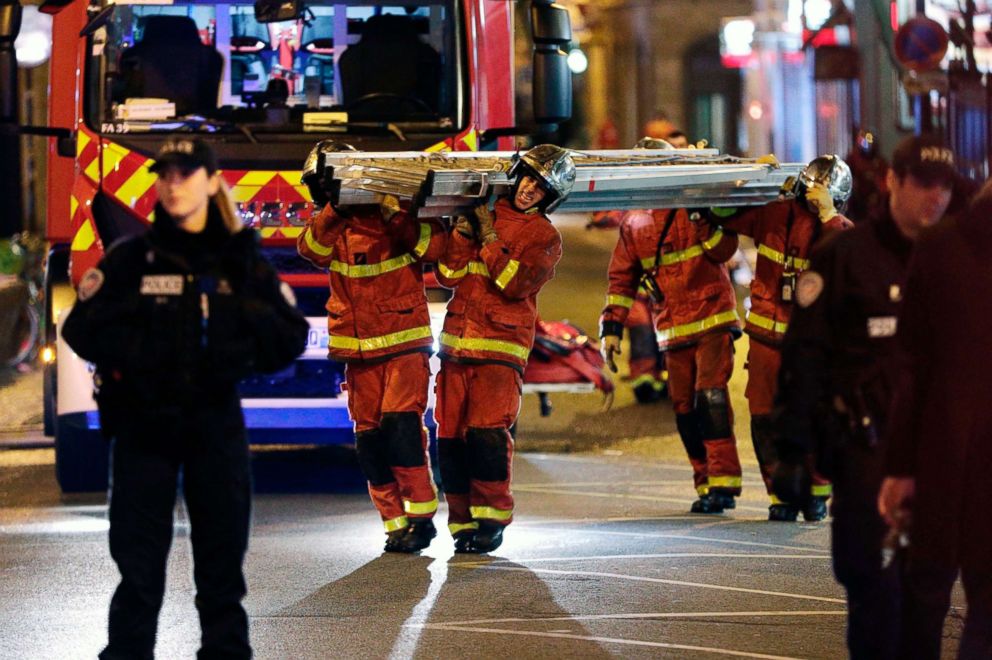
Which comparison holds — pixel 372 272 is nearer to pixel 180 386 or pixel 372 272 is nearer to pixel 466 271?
pixel 466 271

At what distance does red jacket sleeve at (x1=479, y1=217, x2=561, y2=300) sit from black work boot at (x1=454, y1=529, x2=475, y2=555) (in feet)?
3.50

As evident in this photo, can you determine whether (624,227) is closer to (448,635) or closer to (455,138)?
(455,138)

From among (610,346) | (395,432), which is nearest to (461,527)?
(395,432)

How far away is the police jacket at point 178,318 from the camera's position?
17.6 feet

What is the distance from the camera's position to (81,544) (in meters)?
8.68

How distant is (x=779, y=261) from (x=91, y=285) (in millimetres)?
4649

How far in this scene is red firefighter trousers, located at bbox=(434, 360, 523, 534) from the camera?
8.24 m

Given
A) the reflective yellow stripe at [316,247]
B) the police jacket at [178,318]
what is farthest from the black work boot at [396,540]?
the police jacket at [178,318]

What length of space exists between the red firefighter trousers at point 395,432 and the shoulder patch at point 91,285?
2.92 metres

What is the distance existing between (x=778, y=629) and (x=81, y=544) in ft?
11.5

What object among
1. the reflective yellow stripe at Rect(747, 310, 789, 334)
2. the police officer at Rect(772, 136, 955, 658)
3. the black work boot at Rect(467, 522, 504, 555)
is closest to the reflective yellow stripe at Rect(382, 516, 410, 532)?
the black work boot at Rect(467, 522, 504, 555)

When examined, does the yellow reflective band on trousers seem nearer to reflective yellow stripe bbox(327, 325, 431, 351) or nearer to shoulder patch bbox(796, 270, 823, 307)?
reflective yellow stripe bbox(327, 325, 431, 351)

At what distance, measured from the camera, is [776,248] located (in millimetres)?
9320

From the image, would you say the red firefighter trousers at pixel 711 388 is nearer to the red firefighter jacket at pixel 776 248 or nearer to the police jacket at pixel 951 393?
the red firefighter jacket at pixel 776 248
